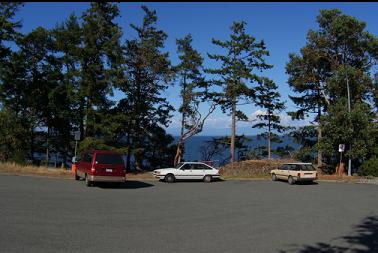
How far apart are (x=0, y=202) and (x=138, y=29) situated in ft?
112

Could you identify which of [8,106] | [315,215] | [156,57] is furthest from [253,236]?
[8,106]

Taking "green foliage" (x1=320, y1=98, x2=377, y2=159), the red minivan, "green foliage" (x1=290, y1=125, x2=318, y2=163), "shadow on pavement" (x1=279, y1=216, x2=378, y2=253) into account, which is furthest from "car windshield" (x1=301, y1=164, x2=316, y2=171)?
"shadow on pavement" (x1=279, y1=216, x2=378, y2=253)

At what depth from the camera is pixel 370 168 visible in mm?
37469

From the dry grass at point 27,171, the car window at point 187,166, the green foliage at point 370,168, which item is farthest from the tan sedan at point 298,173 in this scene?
the dry grass at point 27,171

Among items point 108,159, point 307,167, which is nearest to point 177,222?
point 108,159

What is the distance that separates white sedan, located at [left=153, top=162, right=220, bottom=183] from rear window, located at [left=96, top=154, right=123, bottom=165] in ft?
22.6

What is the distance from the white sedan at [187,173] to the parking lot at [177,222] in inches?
357

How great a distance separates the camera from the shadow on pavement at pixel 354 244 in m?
10.2

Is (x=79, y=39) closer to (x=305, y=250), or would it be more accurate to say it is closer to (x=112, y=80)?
(x=112, y=80)

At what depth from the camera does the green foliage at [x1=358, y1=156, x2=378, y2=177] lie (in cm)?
3709

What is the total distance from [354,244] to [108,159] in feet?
49.6

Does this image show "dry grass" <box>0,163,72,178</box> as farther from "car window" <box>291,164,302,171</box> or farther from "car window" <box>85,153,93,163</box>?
"car window" <box>291,164,302,171</box>

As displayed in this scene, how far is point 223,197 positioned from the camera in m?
20.7

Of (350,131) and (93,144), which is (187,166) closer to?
(93,144)
